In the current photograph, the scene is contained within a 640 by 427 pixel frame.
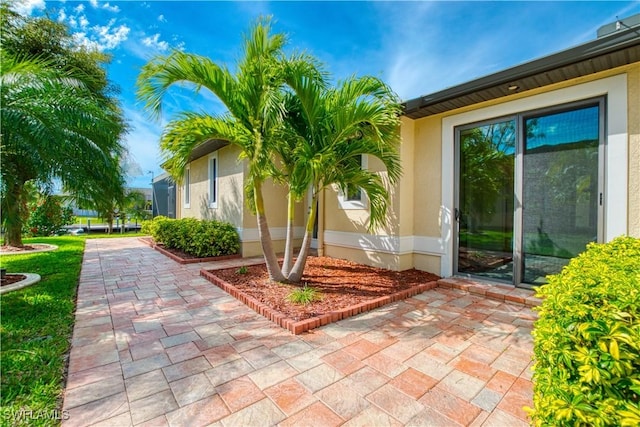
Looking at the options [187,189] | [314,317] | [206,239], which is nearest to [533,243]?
[314,317]

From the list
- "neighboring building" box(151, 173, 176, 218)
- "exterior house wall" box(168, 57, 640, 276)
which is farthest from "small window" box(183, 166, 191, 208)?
"neighboring building" box(151, 173, 176, 218)

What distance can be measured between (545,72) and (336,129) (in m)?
3.18

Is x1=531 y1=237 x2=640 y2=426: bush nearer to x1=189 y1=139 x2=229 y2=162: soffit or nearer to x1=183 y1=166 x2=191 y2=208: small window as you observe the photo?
x1=189 y1=139 x2=229 y2=162: soffit

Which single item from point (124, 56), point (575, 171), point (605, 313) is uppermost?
point (124, 56)

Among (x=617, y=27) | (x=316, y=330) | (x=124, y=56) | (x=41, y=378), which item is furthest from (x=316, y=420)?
(x=124, y=56)

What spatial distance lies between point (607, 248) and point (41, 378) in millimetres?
5842

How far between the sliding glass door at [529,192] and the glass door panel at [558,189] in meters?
0.01

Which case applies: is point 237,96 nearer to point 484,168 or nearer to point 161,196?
point 484,168

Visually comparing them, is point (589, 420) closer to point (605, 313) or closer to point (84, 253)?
point (605, 313)

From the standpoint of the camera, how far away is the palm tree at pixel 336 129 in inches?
172

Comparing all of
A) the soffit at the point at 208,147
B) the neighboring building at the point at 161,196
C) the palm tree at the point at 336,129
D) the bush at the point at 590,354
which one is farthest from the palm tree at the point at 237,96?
the neighboring building at the point at 161,196

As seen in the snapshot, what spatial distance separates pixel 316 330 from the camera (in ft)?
12.0

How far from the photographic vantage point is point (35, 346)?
309 cm

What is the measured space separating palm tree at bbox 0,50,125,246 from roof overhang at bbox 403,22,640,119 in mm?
5536
